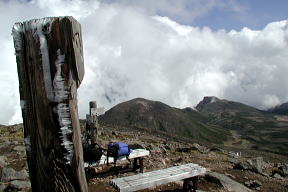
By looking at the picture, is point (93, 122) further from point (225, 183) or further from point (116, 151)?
point (225, 183)

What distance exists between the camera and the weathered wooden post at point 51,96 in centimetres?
223

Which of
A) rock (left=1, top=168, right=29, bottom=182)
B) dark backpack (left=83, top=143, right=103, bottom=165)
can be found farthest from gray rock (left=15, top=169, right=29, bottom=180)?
dark backpack (left=83, top=143, right=103, bottom=165)

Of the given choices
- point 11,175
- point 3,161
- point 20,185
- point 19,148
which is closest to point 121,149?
point 20,185

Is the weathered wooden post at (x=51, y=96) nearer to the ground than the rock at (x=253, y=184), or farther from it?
farther from it

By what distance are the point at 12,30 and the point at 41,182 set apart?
1220 mm

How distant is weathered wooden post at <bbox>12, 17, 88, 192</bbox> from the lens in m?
2.23

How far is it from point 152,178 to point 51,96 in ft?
22.8

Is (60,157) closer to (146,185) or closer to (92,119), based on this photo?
(146,185)

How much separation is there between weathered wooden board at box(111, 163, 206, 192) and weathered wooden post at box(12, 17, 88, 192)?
5679mm

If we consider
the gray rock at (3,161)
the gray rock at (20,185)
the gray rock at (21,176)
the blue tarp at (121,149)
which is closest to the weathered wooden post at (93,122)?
the blue tarp at (121,149)

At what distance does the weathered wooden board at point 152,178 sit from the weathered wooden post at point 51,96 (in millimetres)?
5679

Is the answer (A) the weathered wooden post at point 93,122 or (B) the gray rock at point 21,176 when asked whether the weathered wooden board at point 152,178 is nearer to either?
(A) the weathered wooden post at point 93,122

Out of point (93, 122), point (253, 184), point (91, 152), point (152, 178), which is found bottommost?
point (253, 184)

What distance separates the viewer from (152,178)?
871cm
